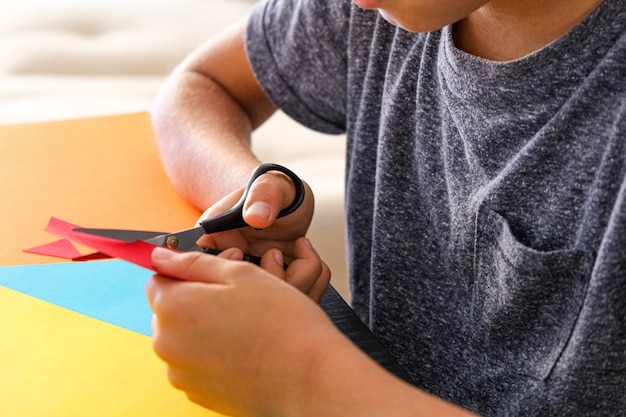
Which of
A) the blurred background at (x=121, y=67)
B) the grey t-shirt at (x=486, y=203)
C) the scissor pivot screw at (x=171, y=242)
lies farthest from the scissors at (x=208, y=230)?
the blurred background at (x=121, y=67)

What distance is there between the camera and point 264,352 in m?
0.55

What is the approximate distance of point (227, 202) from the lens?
0.74 meters

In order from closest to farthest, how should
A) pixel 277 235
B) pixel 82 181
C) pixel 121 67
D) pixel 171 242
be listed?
pixel 171 242
pixel 277 235
pixel 82 181
pixel 121 67

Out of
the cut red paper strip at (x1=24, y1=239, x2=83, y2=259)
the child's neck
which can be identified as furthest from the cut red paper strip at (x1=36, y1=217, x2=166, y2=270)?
the child's neck

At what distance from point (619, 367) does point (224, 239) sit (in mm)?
324

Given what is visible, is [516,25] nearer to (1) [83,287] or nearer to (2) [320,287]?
(2) [320,287]

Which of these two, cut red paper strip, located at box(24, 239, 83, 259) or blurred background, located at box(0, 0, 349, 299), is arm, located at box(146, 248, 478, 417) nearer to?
cut red paper strip, located at box(24, 239, 83, 259)

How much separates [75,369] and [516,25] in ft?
1.43

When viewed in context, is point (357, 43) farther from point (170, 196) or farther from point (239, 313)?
point (239, 313)

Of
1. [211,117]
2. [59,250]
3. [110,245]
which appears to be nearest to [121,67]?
[211,117]

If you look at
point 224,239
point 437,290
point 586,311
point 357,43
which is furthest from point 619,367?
point 357,43

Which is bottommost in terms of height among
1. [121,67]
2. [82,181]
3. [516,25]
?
[121,67]

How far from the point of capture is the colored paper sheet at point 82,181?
2.81 feet

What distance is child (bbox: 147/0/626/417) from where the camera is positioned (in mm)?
554
